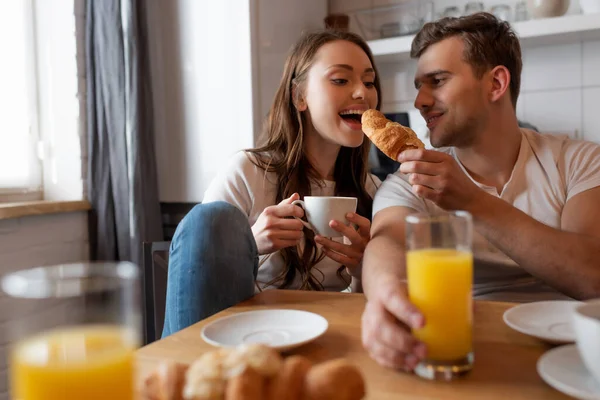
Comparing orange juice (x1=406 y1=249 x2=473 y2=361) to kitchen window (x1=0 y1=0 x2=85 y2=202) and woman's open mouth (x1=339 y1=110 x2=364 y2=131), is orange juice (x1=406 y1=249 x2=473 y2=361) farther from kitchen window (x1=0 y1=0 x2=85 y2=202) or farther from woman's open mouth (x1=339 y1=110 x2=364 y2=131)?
kitchen window (x1=0 y1=0 x2=85 y2=202)

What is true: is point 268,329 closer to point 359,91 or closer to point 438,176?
point 438,176

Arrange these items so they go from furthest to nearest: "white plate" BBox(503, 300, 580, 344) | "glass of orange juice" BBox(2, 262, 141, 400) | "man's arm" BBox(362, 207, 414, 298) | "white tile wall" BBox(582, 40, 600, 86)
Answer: "white tile wall" BBox(582, 40, 600, 86) < "man's arm" BBox(362, 207, 414, 298) < "white plate" BBox(503, 300, 580, 344) < "glass of orange juice" BBox(2, 262, 141, 400)

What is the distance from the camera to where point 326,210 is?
3.86ft

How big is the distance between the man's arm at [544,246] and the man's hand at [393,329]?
0.44m

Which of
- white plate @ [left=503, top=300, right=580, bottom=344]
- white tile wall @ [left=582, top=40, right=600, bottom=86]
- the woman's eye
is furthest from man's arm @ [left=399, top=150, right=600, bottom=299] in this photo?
white tile wall @ [left=582, top=40, right=600, bottom=86]

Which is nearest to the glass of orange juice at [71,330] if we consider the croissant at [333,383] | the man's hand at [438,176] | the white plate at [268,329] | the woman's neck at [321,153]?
the croissant at [333,383]

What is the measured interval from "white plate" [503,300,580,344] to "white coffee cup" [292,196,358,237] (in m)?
0.44

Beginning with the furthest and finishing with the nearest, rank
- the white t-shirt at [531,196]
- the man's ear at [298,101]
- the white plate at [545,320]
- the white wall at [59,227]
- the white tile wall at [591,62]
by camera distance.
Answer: the white tile wall at [591,62] < the white wall at [59,227] < the man's ear at [298,101] < the white t-shirt at [531,196] < the white plate at [545,320]

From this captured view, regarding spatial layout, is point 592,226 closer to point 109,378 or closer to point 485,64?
point 485,64

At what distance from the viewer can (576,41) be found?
8.00ft

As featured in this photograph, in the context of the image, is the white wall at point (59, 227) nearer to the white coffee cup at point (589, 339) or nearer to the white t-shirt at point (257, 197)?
the white t-shirt at point (257, 197)

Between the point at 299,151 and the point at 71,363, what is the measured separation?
131 centimetres

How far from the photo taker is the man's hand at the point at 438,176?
0.99 meters

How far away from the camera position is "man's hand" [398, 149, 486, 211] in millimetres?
989
